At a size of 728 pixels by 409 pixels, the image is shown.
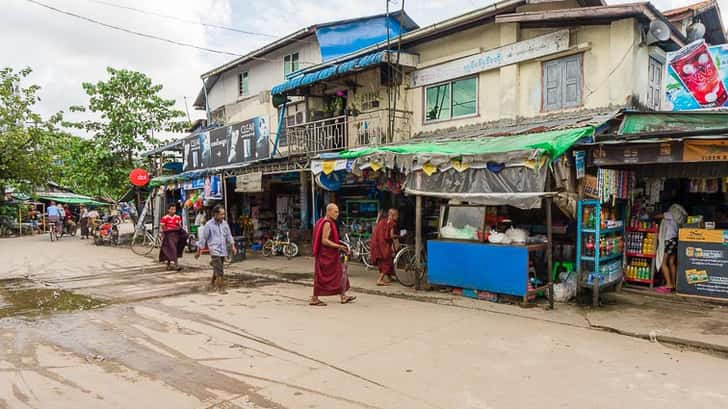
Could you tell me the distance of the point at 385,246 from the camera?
32.4 ft

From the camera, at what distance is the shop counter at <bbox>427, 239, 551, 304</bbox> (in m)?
7.65

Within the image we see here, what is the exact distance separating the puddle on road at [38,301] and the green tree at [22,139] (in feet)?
62.2

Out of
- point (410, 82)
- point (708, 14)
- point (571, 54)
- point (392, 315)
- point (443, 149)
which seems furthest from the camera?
point (410, 82)

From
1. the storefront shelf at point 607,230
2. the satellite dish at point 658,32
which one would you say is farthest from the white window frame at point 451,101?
the storefront shelf at point 607,230

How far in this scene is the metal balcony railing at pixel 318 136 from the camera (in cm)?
1385

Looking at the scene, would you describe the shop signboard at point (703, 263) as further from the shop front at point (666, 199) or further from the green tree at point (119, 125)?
the green tree at point (119, 125)

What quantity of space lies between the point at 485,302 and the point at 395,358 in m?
3.34

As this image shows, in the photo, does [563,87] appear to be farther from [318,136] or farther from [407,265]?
[318,136]

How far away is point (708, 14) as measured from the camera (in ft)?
38.4

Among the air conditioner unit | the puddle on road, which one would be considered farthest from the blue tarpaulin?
the puddle on road

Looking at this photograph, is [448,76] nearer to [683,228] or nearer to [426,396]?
[683,228]

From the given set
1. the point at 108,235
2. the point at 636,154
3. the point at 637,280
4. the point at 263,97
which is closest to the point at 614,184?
the point at 636,154

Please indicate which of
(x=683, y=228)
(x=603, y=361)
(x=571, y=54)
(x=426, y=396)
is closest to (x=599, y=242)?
(x=683, y=228)

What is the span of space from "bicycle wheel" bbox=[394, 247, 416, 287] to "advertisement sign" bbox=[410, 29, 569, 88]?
4.73 metres
